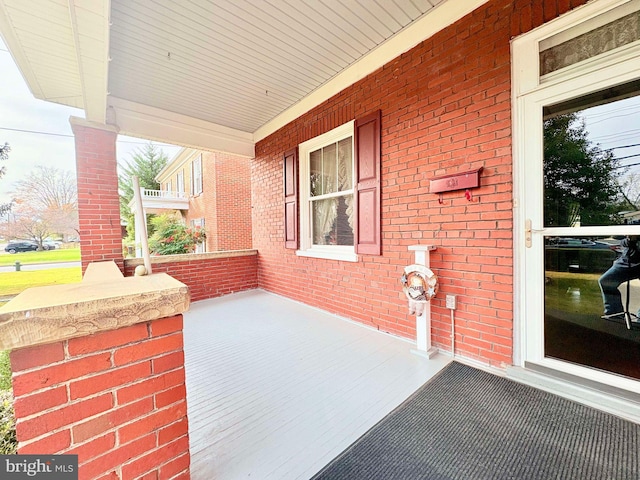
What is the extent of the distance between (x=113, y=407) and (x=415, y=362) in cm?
216

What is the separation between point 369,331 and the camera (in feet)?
9.91

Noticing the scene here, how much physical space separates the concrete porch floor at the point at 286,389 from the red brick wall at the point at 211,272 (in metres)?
1.27

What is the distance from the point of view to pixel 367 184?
306 centimetres

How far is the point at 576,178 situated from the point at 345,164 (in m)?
2.35

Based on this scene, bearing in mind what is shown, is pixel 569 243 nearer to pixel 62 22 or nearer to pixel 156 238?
pixel 62 22

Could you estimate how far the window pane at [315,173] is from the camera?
13.2 ft

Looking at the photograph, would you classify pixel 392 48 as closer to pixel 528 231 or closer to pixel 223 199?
pixel 528 231

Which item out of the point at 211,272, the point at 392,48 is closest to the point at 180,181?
the point at 211,272

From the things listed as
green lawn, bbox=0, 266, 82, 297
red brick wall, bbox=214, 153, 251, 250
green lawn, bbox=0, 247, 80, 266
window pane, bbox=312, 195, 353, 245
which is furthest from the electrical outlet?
red brick wall, bbox=214, 153, 251, 250

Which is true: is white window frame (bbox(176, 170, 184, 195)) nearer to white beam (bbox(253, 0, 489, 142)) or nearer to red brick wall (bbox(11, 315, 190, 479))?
white beam (bbox(253, 0, 489, 142))

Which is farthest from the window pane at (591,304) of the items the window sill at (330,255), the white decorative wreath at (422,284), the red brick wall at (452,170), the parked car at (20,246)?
the parked car at (20,246)

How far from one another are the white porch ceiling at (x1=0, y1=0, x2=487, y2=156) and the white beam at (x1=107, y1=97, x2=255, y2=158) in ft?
0.06

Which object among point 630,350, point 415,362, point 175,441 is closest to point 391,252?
point 415,362

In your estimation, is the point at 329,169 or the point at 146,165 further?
the point at 146,165
